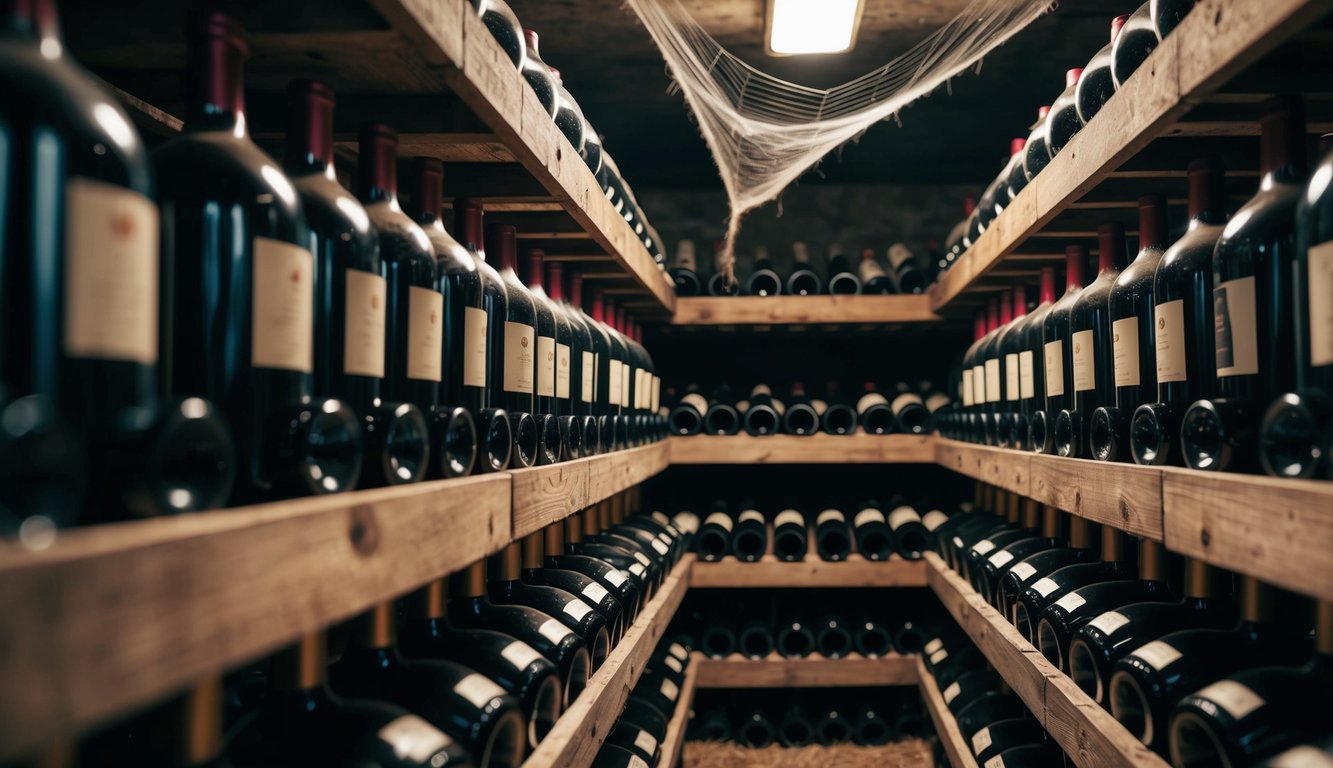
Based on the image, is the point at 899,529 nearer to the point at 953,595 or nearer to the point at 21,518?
the point at 953,595

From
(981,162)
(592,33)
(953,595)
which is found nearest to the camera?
→ (953,595)

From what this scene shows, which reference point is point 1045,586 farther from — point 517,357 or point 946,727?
point 517,357

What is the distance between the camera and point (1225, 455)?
3.51 feet

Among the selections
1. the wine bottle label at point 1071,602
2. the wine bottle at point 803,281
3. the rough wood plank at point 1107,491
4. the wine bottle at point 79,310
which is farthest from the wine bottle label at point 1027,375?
the wine bottle at point 79,310

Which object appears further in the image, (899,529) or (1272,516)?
(899,529)

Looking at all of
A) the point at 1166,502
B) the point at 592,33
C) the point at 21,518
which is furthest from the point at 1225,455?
the point at 592,33

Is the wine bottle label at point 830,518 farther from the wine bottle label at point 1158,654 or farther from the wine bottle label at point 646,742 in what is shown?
the wine bottle label at point 1158,654

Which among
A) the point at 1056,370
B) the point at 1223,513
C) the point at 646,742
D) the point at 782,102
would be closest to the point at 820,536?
the point at 646,742

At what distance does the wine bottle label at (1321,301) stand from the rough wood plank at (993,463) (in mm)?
1041

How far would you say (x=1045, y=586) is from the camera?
197cm

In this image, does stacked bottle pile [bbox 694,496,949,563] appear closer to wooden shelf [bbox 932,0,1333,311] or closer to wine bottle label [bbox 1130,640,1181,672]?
wooden shelf [bbox 932,0,1333,311]

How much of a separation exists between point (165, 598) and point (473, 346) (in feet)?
2.74

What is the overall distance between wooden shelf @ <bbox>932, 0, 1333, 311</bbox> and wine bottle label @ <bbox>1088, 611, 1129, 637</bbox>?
0.75 metres

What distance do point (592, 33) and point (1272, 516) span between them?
2.68m
